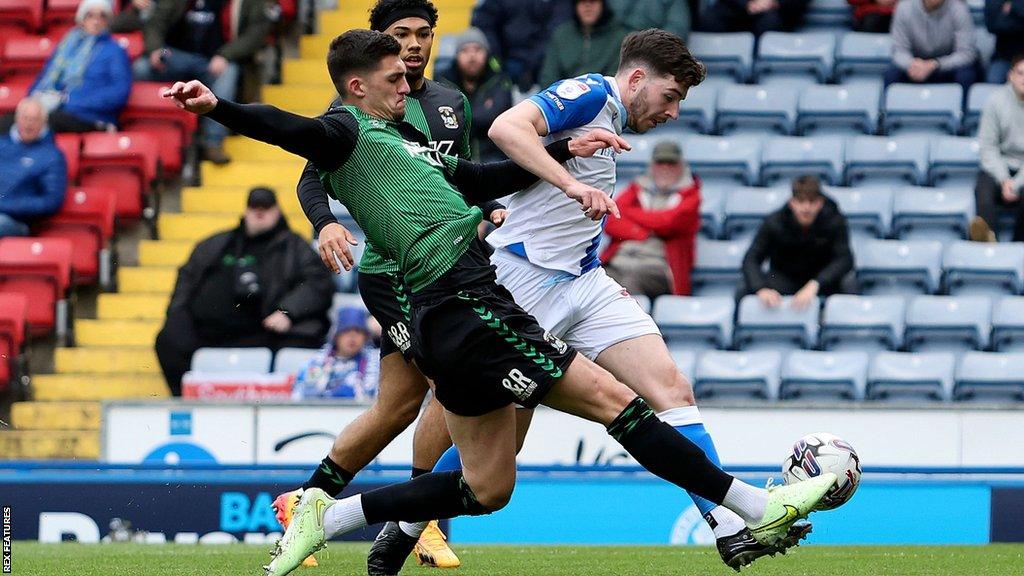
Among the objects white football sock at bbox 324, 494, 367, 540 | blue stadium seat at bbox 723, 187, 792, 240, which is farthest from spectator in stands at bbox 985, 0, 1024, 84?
white football sock at bbox 324, 494, 367, 540

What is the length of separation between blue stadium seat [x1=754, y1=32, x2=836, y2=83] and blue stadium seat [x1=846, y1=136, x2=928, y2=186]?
0.92 metres

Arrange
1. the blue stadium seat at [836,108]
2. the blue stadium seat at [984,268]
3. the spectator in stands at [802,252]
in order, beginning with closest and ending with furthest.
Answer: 1. the spectator in stands at [802,252]
2. the blue stadium seat at [984,268]
3. the blue stadium seat at [836,108]

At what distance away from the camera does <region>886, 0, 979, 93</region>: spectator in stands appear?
1269 centimetres

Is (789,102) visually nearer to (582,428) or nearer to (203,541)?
(582,428)

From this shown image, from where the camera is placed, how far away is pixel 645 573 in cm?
679

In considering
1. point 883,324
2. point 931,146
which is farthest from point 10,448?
point 931,146

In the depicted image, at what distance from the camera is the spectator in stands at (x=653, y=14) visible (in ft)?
42.2

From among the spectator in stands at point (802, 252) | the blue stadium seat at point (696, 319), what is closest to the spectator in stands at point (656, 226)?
the blue stadium seat at point (696, 319)

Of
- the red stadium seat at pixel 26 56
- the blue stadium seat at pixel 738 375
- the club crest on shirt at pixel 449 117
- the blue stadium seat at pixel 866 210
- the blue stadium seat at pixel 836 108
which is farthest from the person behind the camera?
the red stadium seat at pixel 26 56

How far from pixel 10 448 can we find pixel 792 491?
741cm

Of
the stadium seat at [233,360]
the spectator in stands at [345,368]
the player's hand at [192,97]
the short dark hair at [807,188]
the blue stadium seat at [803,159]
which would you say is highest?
the player's hand at [192,97]

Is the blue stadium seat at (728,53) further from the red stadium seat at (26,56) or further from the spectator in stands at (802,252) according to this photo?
the red stadium seat at (26,56)

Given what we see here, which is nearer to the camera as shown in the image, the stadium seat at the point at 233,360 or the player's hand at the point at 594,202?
the player's hand at the point at 594,202

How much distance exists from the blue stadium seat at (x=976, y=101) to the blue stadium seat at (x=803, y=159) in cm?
98
